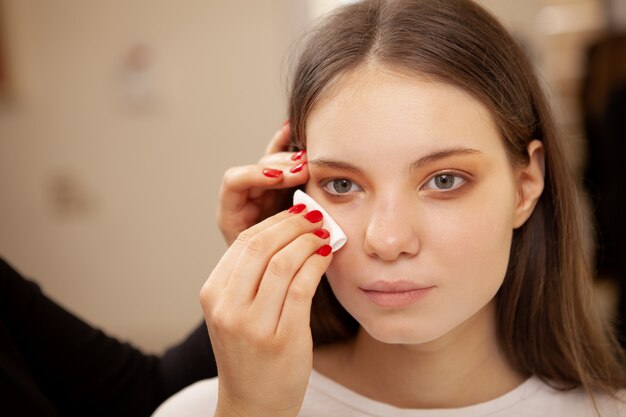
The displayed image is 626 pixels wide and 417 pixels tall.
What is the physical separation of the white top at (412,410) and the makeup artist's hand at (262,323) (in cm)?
22

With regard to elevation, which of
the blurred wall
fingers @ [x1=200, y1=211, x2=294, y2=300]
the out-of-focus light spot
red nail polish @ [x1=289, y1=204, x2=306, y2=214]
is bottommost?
the blurred wall

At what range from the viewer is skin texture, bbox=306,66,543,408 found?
926 millimetres

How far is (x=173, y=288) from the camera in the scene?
12.3 feet

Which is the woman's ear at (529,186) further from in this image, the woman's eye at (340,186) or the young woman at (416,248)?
the woman's eye at (340,186)

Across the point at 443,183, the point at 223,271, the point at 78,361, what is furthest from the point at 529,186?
the point at 78,361

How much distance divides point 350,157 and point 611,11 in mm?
3197

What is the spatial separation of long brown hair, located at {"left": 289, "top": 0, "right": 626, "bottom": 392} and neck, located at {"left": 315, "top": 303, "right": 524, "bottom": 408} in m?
0.05

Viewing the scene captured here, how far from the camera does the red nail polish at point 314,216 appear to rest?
0.99 m

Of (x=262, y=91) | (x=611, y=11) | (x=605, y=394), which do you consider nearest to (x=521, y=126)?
(x=605, y=394)

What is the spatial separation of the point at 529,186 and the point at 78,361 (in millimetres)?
859

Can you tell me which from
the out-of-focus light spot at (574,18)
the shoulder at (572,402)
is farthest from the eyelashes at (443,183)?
the out-of-focus light spot at (574,18)

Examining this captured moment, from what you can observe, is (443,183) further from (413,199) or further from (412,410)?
(412,410)

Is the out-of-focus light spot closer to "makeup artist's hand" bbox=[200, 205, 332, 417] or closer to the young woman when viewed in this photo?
the young woman

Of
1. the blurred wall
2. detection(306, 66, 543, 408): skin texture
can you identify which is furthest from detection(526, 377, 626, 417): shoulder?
the blurred wall
